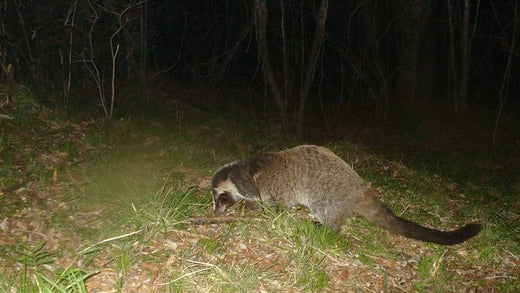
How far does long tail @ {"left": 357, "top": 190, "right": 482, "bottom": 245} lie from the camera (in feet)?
16.8

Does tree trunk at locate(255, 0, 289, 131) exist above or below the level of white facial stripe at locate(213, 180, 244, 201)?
above

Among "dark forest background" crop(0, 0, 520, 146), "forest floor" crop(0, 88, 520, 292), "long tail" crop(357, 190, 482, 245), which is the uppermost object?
"dark forest background" crop(0, 0, 520, 146)

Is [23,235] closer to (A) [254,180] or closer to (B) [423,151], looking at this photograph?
(A) [254,180]

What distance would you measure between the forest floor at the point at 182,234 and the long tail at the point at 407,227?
0.36m

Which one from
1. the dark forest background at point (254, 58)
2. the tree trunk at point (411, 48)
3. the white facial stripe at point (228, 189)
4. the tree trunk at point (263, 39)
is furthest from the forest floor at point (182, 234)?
the tree trunk at point (411, 48)

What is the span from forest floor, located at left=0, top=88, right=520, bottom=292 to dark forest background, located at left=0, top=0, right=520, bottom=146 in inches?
98.4

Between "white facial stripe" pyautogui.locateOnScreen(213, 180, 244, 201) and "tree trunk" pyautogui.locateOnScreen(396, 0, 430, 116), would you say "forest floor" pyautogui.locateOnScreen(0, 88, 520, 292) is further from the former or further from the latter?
"tree trunk" pyautogui.locateOnScreen(396, 0, 430, 116)

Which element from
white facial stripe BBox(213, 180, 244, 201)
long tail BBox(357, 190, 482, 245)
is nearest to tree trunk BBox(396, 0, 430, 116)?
long tail BBox(357, 190, 482, 245)

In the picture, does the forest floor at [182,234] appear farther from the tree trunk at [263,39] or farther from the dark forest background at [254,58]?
the tree trunk at [263,39]

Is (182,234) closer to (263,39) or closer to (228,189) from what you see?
(228,189)

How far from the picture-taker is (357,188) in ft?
18.8

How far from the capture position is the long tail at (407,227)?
5121mm

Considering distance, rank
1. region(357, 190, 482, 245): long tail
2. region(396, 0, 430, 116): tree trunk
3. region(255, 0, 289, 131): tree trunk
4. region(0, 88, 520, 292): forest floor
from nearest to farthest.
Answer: region(0, 88, 520, 292): forest floor < region(357, 190, 482, 245): long tail < region(255, 0, 289, 131): tree trunk < region(396, 0, 430, 116): tree trunk

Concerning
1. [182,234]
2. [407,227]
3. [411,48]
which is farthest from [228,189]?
[411,48]
